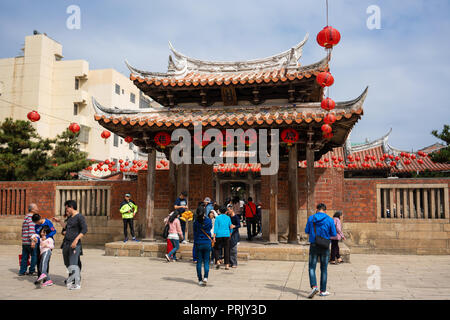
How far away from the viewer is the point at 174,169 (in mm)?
12180

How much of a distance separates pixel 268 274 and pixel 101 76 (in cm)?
3230

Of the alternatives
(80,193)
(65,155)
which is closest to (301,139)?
(80,193)

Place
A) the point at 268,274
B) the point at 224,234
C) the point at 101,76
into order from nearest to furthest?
the point at 268,274 → the point at 224,234 → the point at 101,76

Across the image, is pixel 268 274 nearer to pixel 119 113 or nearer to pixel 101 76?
pixel 119 113

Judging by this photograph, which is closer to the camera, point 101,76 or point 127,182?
point 127,182

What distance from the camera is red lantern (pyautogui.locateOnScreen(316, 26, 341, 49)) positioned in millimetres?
8172

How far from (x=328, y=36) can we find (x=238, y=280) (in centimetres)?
547

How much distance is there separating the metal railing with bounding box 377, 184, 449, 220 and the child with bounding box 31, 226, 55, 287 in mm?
9284

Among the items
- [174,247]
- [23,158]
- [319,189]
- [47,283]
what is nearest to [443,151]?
[319,189]

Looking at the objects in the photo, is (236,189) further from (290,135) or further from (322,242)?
(322,242)

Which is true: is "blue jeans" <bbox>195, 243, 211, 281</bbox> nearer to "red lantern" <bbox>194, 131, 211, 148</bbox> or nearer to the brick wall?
"red lantern" <bbox>194, 131, 211, 148</bbox>

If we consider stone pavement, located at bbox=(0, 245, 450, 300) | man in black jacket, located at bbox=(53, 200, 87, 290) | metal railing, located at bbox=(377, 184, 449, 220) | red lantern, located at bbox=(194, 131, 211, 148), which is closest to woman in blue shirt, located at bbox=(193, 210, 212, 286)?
stone pavement, located at bbox=(0, 245, 450, 300)

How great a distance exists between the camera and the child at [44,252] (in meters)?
6.97

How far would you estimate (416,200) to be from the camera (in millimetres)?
11664
